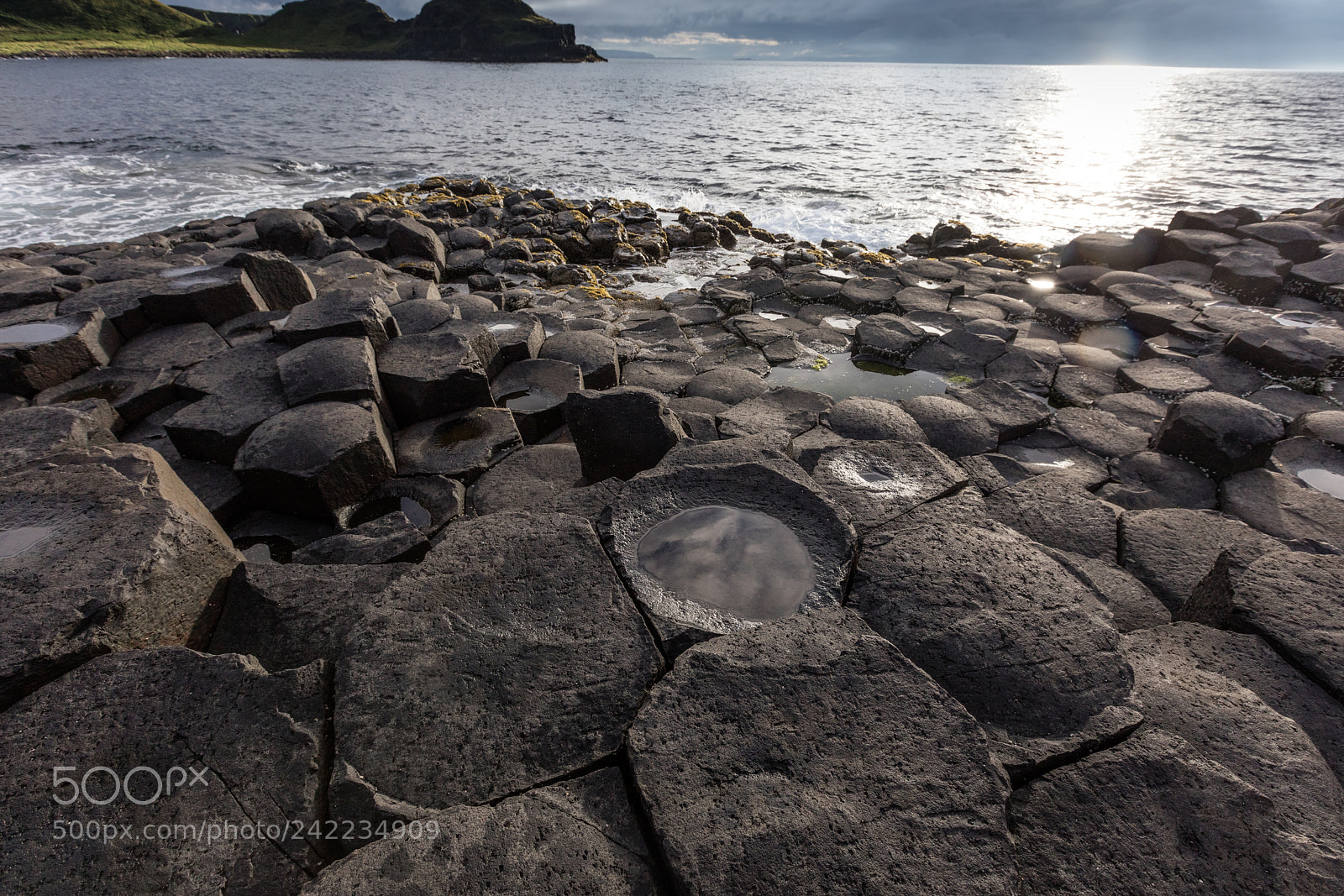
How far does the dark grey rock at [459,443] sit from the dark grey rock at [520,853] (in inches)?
91.3

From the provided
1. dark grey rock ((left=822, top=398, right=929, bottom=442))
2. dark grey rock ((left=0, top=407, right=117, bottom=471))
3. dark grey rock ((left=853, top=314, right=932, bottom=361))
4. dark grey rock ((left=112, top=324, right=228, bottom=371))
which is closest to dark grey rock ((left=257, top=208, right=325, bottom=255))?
dark grey rock ((left=112, top=324, right=228, bottom=371))

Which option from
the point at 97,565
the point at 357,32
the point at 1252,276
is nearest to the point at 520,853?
the point at 97,565

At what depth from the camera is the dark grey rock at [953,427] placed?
13.1 ft

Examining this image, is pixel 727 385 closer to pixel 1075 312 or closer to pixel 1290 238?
Answer: pixel 1075 312

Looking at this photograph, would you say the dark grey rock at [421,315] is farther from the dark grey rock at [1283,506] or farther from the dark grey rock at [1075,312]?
the dark grey rock at [1075,312]

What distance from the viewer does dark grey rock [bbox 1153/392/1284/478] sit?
3.70 metres

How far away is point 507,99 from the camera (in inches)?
1661

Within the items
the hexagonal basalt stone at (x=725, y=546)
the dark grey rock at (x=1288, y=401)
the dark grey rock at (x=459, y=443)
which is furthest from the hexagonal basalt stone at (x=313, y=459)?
the dark grey rock at (x=1288, y=401)

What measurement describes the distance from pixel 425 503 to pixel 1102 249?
382 inches

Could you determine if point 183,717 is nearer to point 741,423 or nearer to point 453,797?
point 453,797

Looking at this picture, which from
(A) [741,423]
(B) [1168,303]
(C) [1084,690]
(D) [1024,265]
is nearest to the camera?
(C) [1084,690]

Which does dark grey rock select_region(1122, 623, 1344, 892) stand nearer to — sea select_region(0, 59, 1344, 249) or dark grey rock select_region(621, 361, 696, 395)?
dark grey rock select_region(621, 361, 696, 395)

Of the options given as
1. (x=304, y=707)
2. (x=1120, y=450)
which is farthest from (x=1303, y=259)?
(x=304, y=707)

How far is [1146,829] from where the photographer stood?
A: 1.44 metres
